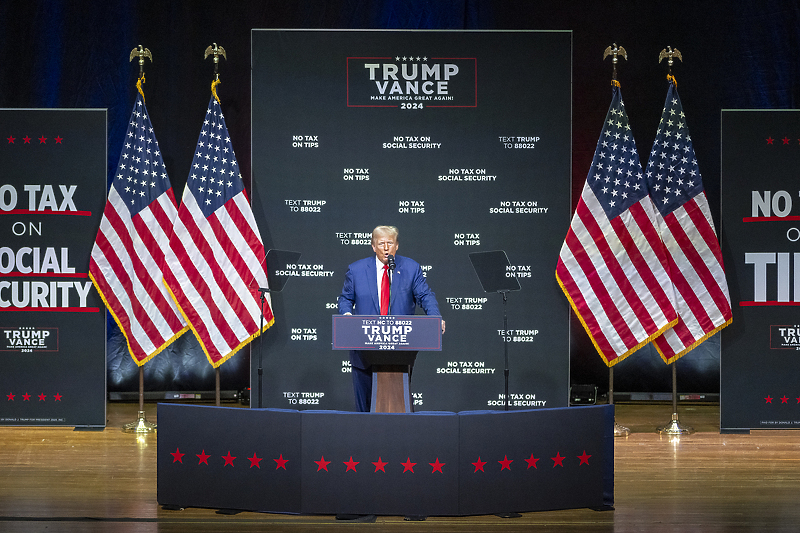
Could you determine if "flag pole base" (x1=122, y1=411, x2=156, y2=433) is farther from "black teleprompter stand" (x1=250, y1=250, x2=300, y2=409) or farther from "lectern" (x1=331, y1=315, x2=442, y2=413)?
"lectern" (x1=331, y1=315, x2=442, y2=413)

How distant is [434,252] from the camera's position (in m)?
6.93

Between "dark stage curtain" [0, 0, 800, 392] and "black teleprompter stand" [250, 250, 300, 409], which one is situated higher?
"dark stage curtain" [0, 0, 800, 392]

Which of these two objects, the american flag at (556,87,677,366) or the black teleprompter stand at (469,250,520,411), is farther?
the american flag at (556,87,677,366)

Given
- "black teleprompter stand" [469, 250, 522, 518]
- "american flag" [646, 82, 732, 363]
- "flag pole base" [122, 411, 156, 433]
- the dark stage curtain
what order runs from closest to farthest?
"black teleprompter stand" [469, 250, 522, 518] < "american flag" [646, 82, 732, 363] < "flag pole base" [122, 411, 156, 433] < the dark stage curtain

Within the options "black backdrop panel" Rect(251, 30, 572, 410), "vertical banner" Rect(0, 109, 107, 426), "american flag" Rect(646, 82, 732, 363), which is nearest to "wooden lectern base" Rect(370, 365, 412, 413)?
"black backdrop panel" Rect(251, 30, 572, 410)

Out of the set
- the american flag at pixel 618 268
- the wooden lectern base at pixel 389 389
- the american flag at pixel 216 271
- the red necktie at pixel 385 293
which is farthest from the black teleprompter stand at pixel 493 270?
the american flag at pixel 216 271

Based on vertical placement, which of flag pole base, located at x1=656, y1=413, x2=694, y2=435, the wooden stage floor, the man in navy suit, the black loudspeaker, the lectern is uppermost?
the man in navy suit

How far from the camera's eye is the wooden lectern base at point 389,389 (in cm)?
500

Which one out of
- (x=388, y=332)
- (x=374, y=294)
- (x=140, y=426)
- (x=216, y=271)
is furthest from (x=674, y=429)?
(x=140, y=426)

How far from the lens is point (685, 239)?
6.71 metres

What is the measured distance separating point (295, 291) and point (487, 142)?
2.08 metres

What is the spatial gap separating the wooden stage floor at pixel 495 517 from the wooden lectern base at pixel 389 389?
711mm

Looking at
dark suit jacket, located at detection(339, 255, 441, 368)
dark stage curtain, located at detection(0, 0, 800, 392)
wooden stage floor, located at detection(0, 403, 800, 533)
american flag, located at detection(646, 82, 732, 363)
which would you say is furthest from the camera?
dark stage curtain, located at detection(0, 0, 800, 392)

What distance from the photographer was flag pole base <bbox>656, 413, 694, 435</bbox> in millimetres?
6805
